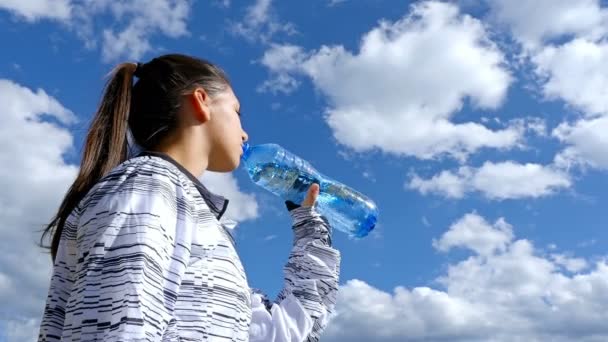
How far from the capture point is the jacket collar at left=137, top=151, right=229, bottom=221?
259cm

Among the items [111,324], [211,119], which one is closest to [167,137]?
[211,119]

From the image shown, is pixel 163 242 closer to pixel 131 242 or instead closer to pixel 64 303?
pixel 131 242

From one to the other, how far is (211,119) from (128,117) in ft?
1.10

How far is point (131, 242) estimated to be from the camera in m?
2.08

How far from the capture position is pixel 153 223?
214 centimetres

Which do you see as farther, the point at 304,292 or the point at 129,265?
the point at 304,292

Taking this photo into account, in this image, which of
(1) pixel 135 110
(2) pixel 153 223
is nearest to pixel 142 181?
(2) pixel 153 223

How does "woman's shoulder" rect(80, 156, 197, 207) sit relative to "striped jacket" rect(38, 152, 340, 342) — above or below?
above

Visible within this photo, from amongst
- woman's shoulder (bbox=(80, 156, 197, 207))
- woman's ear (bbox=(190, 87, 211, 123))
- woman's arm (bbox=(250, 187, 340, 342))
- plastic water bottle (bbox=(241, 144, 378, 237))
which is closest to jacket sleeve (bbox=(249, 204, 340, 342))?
woman's arm (bbox=(250, 187, 340, 342))

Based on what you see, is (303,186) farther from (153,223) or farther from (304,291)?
(153,223)

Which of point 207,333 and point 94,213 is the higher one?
point 94,213

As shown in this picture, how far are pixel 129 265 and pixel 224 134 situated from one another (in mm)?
928

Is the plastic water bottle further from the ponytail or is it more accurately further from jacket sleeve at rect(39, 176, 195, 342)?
jacket sleeve at rect(39, 176, 195, 342)

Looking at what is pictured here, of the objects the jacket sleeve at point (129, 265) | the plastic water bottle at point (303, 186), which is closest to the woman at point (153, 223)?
the jacket sleeve at point (129, 265)
